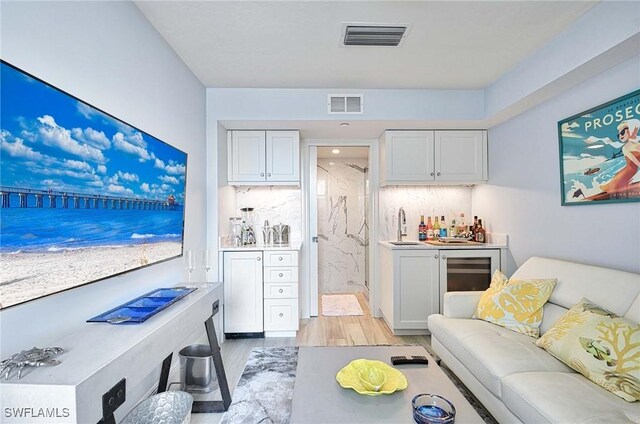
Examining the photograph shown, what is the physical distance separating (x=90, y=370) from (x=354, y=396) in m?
1.04

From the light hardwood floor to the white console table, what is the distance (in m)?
1.19

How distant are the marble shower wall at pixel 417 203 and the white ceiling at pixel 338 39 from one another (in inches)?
52.9

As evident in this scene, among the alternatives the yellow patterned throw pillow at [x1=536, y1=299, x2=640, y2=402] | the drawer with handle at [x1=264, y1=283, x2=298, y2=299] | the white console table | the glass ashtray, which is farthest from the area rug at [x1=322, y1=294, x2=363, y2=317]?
the glass ashtray

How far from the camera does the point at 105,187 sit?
5.16ft

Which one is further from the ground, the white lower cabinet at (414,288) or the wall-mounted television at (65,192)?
the wall-mounted television at (65,192)

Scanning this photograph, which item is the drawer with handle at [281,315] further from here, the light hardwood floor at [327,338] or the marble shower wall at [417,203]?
the marble shower wall at [417,203]

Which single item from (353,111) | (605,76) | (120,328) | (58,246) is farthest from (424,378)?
(353,111)

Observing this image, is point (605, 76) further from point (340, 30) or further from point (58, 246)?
point (58, 246)

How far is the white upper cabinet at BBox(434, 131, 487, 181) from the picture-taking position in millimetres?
3715

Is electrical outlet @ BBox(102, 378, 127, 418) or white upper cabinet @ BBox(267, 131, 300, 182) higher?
white upper cabinet @ BBox(267, 131, 300, 182)

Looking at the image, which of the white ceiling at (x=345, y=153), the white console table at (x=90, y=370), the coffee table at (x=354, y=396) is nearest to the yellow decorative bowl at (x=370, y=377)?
the coffee table at (x=354, y=396)

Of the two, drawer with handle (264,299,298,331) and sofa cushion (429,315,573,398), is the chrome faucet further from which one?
sofa cushion (429,315,573,398)

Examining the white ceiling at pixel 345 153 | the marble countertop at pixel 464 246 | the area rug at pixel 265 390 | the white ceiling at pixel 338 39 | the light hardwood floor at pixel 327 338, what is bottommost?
the light hardwood floor at pixel 327 338

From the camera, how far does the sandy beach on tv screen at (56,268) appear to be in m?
1.08
